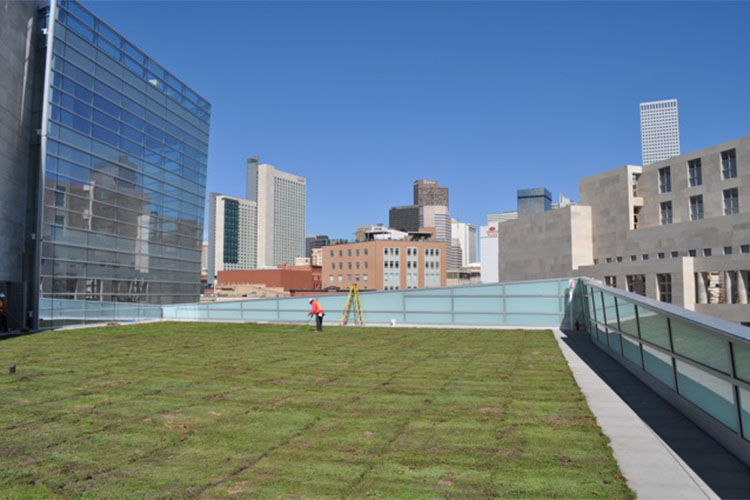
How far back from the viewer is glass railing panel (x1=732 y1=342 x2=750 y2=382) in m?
5.46

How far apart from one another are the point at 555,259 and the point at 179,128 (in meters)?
49.1

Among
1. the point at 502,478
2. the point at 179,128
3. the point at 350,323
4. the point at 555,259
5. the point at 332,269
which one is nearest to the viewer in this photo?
the point at 502,478

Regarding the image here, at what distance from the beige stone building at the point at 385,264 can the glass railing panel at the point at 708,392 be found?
414ft

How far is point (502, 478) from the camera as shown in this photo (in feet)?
17.6

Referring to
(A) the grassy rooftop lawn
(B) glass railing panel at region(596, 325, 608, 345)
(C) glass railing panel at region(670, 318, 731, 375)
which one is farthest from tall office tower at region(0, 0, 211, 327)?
(C) glass railing panel at region(670, 318, 731, 375)

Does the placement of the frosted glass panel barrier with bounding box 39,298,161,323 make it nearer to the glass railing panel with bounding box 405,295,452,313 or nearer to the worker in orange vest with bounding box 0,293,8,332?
the worker in orange vest with bounding box 0,293,8,332

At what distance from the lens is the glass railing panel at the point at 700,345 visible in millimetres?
6142

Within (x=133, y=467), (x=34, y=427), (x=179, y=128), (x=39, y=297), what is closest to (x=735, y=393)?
(x=133, y=467)

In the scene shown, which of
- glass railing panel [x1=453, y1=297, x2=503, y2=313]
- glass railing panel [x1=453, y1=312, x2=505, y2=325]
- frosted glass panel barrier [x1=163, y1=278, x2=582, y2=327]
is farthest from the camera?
glass railing panel [x1=453, y1=297, x2=503, y2=313]

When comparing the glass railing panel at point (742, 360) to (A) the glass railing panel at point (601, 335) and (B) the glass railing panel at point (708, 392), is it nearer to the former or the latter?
(B) the glass railing panel at point (708, 392)

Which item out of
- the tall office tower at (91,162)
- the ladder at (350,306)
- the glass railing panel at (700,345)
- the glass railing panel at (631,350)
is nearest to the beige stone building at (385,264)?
the tall office tower at (91,162)

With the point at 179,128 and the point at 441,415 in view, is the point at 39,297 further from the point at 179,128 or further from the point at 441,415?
the point at 441,415

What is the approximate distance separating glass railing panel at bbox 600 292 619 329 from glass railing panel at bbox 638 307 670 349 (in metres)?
3.15

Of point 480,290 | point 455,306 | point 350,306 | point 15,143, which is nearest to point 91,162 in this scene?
point 15,143
